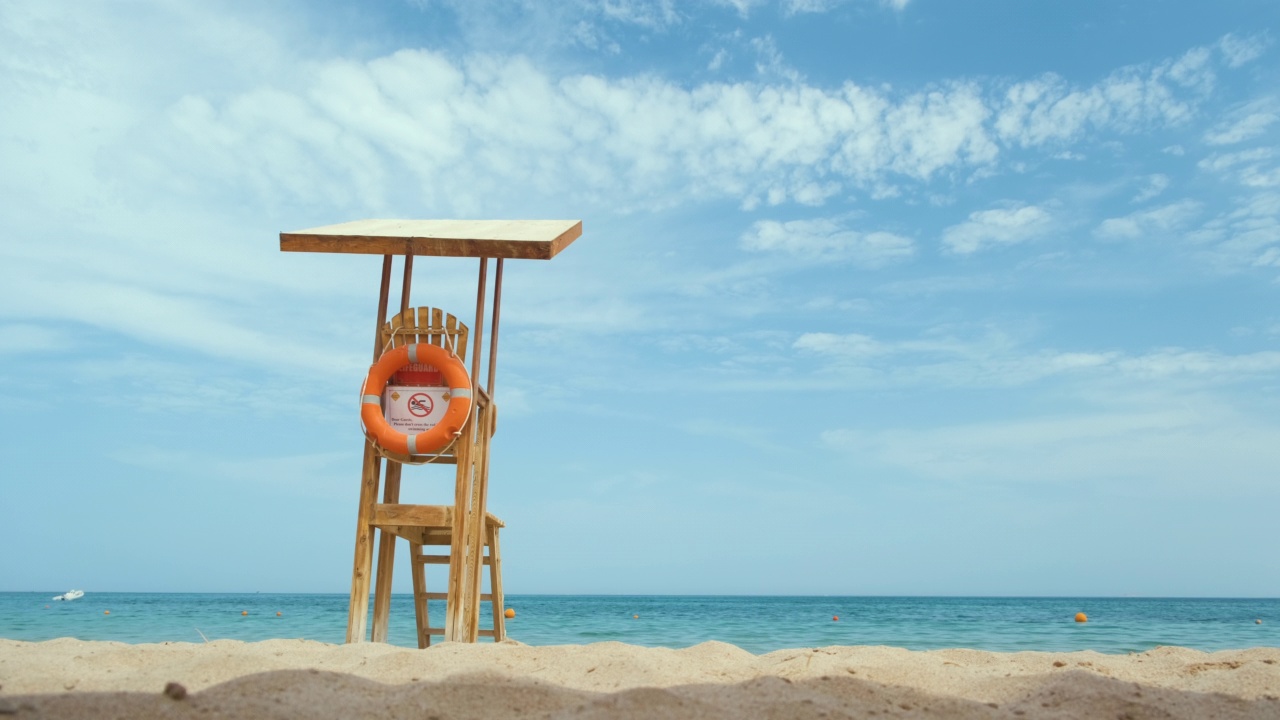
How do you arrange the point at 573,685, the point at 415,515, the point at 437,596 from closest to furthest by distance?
1. the point at 573,685
2. the point at 415,515
3. the point at 437,596

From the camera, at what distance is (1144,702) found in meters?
2.92

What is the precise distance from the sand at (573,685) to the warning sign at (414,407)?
160 cm

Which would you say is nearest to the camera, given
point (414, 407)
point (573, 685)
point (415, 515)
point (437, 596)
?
point (573, 685)

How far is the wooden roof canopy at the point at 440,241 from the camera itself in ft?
17.1

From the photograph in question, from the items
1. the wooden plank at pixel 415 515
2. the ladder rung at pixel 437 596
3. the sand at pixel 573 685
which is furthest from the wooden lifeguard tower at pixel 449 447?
the sand at pixel 573 685

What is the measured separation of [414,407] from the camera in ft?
17.7

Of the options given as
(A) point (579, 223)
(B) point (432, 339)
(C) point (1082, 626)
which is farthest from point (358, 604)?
(C) point (1082, 626)

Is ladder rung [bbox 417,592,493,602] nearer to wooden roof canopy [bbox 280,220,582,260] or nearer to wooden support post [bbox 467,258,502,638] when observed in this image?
wooden support post [bbox 467,258,502,638]

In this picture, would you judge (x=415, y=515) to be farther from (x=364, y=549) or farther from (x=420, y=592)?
(x=420, y=592)

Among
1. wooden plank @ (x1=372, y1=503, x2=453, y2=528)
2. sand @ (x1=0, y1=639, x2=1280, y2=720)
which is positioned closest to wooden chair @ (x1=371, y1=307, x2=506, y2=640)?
wooden plank @ (x1=372, y1=503, x2=453, y2=528)

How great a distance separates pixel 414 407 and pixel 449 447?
331 millimetres

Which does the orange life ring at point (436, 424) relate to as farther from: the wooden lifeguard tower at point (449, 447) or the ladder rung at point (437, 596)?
the ladder rung at point (437, 596)

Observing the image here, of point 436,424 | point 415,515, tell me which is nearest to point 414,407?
point 436,424

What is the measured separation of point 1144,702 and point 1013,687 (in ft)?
1.36
